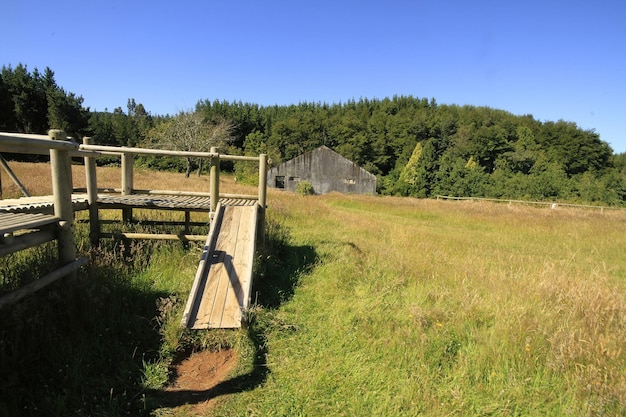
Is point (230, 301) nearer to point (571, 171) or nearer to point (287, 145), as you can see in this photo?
point (287, 145)

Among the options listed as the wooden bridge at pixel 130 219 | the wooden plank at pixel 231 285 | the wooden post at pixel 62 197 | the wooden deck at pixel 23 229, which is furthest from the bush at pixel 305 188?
the wooden deck at pixel 23 229

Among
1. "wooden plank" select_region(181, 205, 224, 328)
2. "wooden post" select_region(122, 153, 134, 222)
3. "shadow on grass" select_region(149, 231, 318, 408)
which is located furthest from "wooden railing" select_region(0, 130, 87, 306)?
"wooden post" select_region(122, 153, 134, 222)

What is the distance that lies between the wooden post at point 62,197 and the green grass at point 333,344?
37 cm

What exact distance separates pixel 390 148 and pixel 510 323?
3064 inches

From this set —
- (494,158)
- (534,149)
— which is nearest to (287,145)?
(494,158)

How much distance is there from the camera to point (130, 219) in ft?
21.8

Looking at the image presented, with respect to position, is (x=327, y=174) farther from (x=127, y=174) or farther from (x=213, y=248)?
(x=213, y=248)

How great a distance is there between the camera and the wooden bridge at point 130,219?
3.02 metres

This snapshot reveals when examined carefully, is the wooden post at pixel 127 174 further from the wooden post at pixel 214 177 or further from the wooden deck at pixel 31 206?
the wooden post at pixel 214 177

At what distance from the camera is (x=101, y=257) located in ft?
15.9

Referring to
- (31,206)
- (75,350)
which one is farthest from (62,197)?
(75,350)

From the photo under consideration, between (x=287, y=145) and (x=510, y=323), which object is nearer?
(x=510, y=323)

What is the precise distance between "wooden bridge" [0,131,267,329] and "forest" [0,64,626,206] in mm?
36515

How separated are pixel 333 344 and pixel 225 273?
5.45ft
